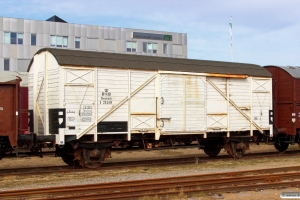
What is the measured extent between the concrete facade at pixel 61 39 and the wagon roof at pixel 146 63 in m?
30.2

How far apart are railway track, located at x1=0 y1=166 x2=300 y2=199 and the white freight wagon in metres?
3.98

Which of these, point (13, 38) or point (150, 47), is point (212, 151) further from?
point (150, 47)

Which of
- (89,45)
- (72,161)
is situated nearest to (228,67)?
(72,161)

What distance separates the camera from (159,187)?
10352 mm

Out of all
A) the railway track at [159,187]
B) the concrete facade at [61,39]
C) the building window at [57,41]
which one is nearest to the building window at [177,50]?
the concrete facade at [61,39]

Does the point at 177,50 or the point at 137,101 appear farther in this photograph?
the point at 177,50

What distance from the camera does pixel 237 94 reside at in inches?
698

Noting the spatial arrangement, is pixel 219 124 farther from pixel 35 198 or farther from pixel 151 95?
pixel 35 198

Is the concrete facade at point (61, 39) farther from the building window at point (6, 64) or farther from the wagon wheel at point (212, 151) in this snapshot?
the wagon wheel at point (212, 151)

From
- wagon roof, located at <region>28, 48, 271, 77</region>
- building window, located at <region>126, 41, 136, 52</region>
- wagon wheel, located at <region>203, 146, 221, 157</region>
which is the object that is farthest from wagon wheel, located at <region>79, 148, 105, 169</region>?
building window, located at <region>126, 41, 136, 52</region>

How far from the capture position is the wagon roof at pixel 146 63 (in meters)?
14.3

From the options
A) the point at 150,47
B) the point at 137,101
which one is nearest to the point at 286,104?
the point at 137,101

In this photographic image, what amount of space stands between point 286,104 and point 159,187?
11.5 meters

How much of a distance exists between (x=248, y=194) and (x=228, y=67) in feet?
28.5
